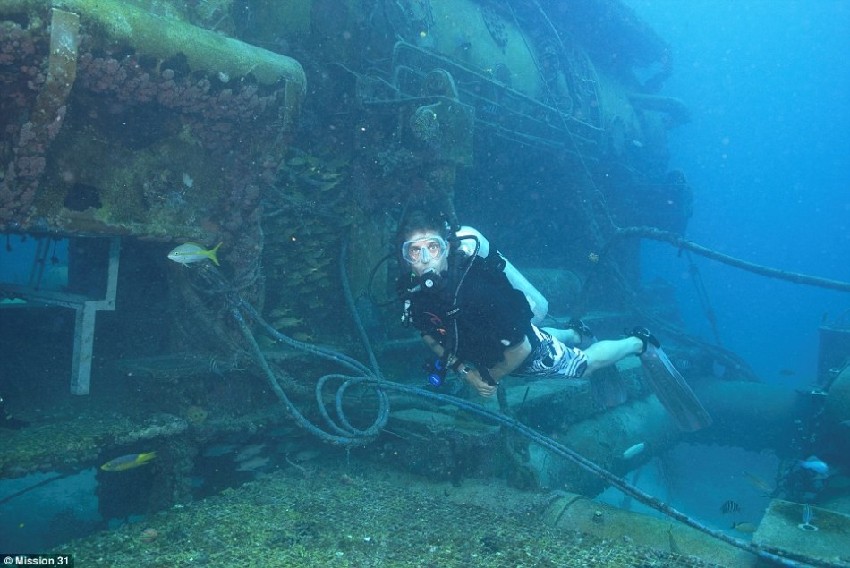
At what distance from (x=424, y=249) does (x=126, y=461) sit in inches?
120

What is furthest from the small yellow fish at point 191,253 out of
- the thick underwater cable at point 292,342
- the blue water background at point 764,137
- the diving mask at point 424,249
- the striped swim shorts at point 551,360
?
the blue water background at point 764,137

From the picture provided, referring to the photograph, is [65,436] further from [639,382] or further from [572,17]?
[572,17]

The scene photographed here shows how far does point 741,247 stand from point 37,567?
14767cm

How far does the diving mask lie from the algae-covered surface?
2122 millimetres

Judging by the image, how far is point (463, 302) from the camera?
4.20 metres

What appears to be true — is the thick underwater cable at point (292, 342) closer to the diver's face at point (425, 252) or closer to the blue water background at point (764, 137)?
the diver's face at point (425, 252)

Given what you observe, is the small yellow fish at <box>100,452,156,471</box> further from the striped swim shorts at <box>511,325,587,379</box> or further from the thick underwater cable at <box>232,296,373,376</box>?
the striped swim shorts at <box>511,325,587,379</box>

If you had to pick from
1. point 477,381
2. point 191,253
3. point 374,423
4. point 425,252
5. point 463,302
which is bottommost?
point 374,423

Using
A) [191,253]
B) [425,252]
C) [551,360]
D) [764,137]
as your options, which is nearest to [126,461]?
[191,253]

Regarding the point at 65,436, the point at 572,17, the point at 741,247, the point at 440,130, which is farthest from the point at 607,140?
the point at 741,247

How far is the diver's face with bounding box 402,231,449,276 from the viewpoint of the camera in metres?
4.27

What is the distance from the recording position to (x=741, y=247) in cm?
→ 12456

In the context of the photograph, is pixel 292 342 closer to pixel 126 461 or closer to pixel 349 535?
pixel 126 461

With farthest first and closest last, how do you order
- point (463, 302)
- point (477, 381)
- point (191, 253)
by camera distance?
1. point (477, 381)
2. point (191, 253)
3. point (463, 302)
